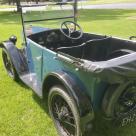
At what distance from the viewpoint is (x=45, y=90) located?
3.62 meters

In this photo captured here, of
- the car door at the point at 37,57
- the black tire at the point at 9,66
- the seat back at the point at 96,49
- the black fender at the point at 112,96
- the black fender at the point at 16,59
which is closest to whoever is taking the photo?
the black fender at the point at 112,96

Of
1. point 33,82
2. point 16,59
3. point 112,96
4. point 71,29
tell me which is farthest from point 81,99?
point 16,59

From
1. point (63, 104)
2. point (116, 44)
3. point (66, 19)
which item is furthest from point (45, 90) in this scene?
point (66, 19)

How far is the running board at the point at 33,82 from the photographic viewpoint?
3944 mm

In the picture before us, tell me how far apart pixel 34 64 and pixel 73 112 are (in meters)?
1.54

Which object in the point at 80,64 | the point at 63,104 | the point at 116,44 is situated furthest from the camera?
the point at 116,44

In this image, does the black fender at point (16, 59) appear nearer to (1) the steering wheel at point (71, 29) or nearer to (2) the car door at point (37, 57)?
(2) the car door at point (37, 57)

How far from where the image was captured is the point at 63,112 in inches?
128

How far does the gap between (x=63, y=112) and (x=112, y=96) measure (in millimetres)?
778

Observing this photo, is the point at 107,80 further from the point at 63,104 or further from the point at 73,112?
the point at 63,104

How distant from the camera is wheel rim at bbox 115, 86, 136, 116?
2.86 meters

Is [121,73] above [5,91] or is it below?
above

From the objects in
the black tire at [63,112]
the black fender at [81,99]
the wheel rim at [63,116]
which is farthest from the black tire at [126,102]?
the wheel rim at [63,116]

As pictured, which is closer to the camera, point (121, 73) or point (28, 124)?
point (121, 73)
